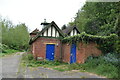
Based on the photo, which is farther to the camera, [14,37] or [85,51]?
[14,37]

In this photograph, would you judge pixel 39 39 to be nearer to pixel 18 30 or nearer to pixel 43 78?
pixel 43 78

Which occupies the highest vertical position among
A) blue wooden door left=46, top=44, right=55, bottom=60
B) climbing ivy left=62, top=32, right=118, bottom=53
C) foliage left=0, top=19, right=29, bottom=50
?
foliage left=0, top=19, right=29, bottom=50

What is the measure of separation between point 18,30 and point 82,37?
93.7 feet

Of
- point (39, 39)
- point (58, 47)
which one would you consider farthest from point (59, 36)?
point (39, 39)

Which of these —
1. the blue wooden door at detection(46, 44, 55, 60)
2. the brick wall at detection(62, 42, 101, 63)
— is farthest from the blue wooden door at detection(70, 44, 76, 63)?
the blue wooden door at detection(46, 44, 55, 60)

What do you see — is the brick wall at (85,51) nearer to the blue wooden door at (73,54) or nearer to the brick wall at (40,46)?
the blue wooden door at (73,54)

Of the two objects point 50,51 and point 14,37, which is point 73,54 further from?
point 14,37

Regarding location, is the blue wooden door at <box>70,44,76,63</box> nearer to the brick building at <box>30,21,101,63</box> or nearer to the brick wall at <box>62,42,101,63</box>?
the brick building at <box>30,21,101,63</box>

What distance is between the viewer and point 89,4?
22578 mm

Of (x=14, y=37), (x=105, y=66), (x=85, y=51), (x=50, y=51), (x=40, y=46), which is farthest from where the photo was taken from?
(x=14, y=37)

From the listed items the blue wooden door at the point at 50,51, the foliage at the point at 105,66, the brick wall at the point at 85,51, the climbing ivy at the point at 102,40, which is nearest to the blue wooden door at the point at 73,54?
the brick wall at the point at 85,51

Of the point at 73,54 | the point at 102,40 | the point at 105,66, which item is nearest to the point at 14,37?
the point at 73,54

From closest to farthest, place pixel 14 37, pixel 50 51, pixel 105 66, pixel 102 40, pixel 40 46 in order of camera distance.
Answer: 1. pixel 105 66
2. pixel 102 40
3. pixel 40 46
4. pixel 50 51
5. pixel 14 37

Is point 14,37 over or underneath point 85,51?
over
